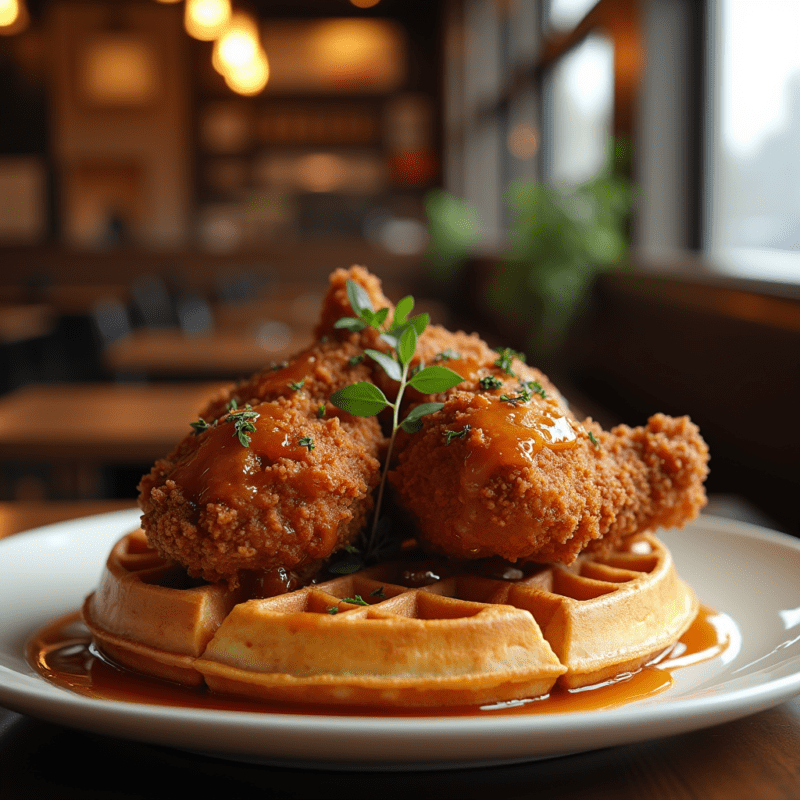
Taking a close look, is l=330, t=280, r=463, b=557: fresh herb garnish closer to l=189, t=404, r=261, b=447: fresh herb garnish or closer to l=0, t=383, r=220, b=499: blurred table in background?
l=189, t=404, r=261, b=447: fresh herb garnish

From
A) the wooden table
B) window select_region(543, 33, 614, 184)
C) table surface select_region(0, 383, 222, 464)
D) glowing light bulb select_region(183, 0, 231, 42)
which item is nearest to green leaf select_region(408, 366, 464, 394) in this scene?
table surface select_region(0, 383, 222, 464)

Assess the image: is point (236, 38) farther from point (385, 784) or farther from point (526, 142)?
point (385, 784)

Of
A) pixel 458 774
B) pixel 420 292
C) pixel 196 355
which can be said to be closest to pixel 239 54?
pixel 420 292

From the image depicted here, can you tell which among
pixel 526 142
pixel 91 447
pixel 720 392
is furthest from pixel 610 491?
pixel 526 142

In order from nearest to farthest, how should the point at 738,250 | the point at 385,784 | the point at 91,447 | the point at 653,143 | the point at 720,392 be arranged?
1. the point at 385,784
2. the point at 720,392
3. the point at 91,447
4. the point at 738,250
5. the point at 653,143

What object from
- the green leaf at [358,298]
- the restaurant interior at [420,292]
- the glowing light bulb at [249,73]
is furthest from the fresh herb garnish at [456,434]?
the glowing light bulb at [249,73]

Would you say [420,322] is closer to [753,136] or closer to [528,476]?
[528,476]
